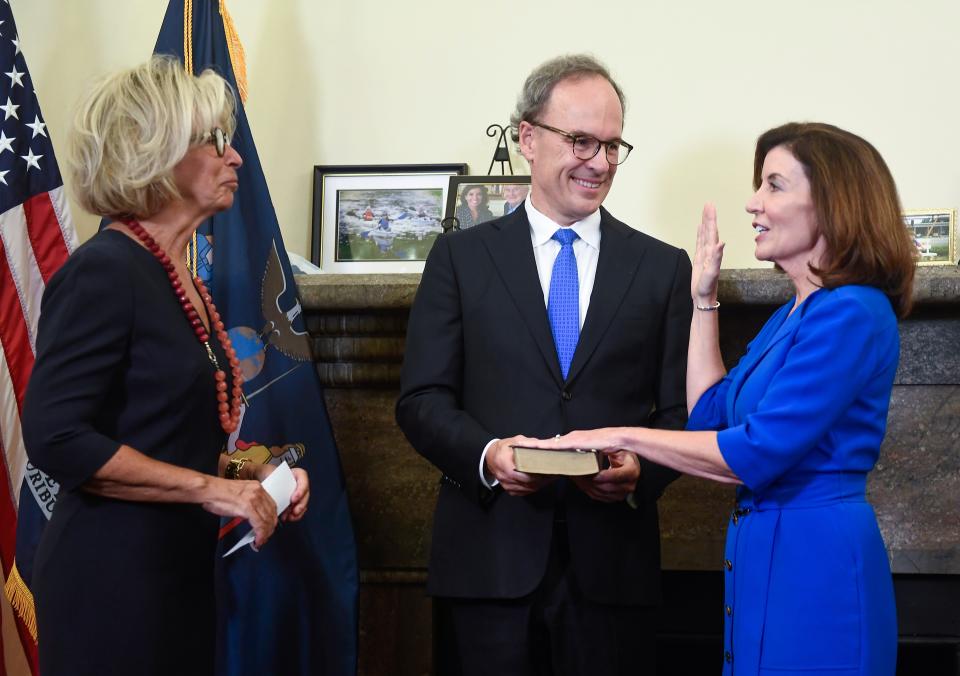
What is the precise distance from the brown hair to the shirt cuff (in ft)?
2.32

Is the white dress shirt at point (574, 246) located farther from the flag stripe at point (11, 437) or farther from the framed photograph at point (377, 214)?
the flag stripe at point (11, 437)

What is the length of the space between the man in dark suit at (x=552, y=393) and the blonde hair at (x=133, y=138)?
66cm

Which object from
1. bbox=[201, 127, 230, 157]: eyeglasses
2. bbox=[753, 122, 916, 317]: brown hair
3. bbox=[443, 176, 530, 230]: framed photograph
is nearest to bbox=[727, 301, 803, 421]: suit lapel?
bbox=[753, 122, 916, 317]: brown hair

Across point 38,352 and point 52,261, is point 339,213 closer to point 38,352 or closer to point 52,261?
point 52,261

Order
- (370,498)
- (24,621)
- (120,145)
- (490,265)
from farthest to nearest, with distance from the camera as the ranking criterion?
(370,498) → (24,621) → (490,265) → (120,145)

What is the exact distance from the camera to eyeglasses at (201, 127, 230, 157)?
6.45 feet

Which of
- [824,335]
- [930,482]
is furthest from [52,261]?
[930,482]

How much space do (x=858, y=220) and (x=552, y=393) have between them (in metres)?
0.69

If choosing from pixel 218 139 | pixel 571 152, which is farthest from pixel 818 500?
pixel 218 139

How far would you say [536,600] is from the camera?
7.08 feet

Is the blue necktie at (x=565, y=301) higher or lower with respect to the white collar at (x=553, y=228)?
lower

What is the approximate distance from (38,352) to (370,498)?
5.09 feet

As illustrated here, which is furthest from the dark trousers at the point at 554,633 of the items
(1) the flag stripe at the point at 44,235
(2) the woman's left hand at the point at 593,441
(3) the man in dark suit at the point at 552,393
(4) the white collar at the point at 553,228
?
(1) the flag stripe at the point at 44,235

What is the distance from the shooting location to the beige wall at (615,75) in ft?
11.1
